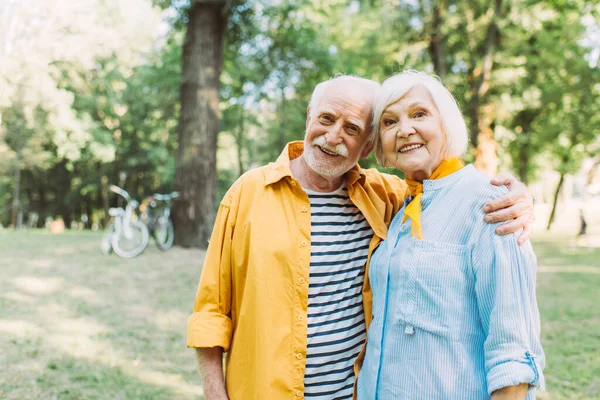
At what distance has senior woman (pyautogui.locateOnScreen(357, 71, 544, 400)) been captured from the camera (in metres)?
1.48

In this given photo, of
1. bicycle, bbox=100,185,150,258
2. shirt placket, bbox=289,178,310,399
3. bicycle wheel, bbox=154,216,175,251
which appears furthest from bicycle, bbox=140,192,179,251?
shirt placket, bbox=289,178,310,399

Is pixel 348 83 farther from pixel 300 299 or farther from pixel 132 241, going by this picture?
pixel 132 241

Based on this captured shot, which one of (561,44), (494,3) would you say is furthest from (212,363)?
(561,44)

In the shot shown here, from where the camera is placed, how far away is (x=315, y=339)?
1949mm

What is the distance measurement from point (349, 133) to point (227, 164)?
32.6m

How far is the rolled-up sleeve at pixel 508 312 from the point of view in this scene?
Result: 1441mm

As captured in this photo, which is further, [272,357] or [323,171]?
[323,171]

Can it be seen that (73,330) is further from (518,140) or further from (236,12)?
(518,140)

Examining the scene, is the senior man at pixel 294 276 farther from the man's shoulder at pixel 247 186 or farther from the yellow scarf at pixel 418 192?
the yellow scarf at pixel 418 192

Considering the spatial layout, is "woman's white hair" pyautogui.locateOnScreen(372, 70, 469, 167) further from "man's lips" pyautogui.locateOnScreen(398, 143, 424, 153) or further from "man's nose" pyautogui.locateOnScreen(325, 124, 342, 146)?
"man's nose" pyautogui.locateOnScreen(325, 124, 342, 146)

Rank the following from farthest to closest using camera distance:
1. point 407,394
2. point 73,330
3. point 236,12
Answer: point 236,12
point 73,330
point 407,394

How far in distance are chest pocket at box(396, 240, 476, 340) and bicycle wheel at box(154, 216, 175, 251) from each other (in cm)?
857

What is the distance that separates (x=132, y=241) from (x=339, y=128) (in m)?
8.64

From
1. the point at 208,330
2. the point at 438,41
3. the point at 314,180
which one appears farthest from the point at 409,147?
the point at 438,41
